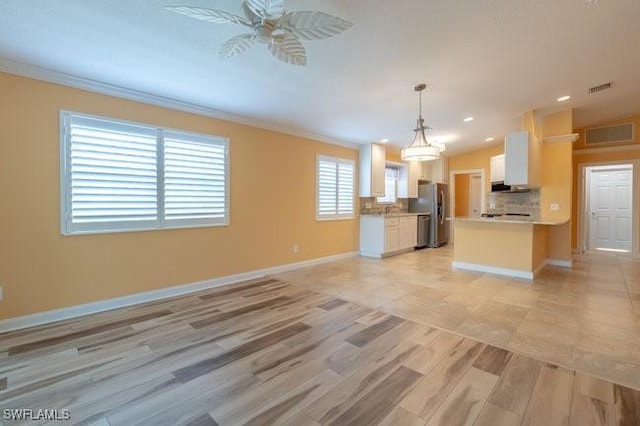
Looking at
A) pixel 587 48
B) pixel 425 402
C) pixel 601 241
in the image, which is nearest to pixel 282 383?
pixel 425 402

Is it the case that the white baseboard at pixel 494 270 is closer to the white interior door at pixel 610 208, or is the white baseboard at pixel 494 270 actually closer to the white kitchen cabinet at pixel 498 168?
the white kitchen cabinet at pixel 498 168

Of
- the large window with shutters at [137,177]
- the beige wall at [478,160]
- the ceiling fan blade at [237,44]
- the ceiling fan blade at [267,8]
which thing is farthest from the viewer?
the beige wall at [478,160]

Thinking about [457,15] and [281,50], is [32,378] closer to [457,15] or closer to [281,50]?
[281,50]

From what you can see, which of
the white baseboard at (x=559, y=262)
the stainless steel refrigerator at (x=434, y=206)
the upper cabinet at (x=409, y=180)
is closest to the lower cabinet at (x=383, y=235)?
the upper cabinet at (x=409, y=180)

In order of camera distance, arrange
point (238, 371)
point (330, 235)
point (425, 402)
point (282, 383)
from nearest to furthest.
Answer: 1. point (425, 402)
2. point (282, 383)
3. point (238, 371)
4. point (330, 235)

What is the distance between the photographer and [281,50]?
205 centimetres

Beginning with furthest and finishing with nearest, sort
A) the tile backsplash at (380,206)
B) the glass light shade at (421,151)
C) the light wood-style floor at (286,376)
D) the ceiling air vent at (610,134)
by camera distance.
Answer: the tile backsplash at (380,206), the ceiling air vent at (610,134), the glass light shade at (421,151), the light wood-style floor at (286,376)

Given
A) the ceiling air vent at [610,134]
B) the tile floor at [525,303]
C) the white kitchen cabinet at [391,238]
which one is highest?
the ceiling air vent at [610,134]

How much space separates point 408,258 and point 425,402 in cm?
471

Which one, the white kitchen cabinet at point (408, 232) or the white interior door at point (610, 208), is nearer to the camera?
the white kitchen cabinet at point (408, 232)

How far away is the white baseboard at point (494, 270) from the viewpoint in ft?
15.2

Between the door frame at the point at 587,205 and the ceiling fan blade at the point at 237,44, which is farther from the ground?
the ceiling fan blade at the point at 237,44

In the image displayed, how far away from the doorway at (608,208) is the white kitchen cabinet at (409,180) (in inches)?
148

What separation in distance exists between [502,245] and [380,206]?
2.90 metres
